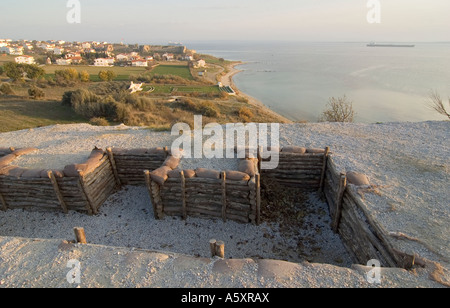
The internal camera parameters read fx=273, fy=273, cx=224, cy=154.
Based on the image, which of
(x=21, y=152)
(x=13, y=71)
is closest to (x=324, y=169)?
(x=21, y=152)

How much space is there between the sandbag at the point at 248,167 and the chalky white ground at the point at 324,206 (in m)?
1.15

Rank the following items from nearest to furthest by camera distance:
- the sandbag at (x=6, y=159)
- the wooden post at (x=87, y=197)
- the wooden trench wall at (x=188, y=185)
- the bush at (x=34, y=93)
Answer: the wooden trench wall at (x=188, y=185) → the wooden post at (x=87, y=197) → the sandbag at (x=6, y=159) → the bush at (x=34, y=93)

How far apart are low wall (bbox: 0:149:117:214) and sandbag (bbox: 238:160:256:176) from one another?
16.3 ft

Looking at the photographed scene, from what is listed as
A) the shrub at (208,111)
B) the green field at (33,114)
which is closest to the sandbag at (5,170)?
the green field at (33,114)

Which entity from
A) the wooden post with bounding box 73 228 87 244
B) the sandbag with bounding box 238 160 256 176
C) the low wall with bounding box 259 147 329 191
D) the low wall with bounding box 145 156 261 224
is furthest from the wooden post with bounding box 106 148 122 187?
the low wall with bounding box 259 147 329 191

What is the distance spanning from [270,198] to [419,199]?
4274mm

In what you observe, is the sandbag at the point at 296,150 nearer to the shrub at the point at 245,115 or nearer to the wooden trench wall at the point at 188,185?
the wooden trench wall at the point at 188,185

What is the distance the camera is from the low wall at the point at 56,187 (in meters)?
8.73

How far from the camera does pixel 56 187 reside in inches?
347

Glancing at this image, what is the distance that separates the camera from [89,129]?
16.5 meters

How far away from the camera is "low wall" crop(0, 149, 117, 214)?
28.7 ft

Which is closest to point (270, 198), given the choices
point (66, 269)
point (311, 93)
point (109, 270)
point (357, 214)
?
point (357, 214)

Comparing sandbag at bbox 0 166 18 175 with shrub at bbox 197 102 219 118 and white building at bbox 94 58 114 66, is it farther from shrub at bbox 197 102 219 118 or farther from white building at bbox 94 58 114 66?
white building at bbox 94 58 114 66
